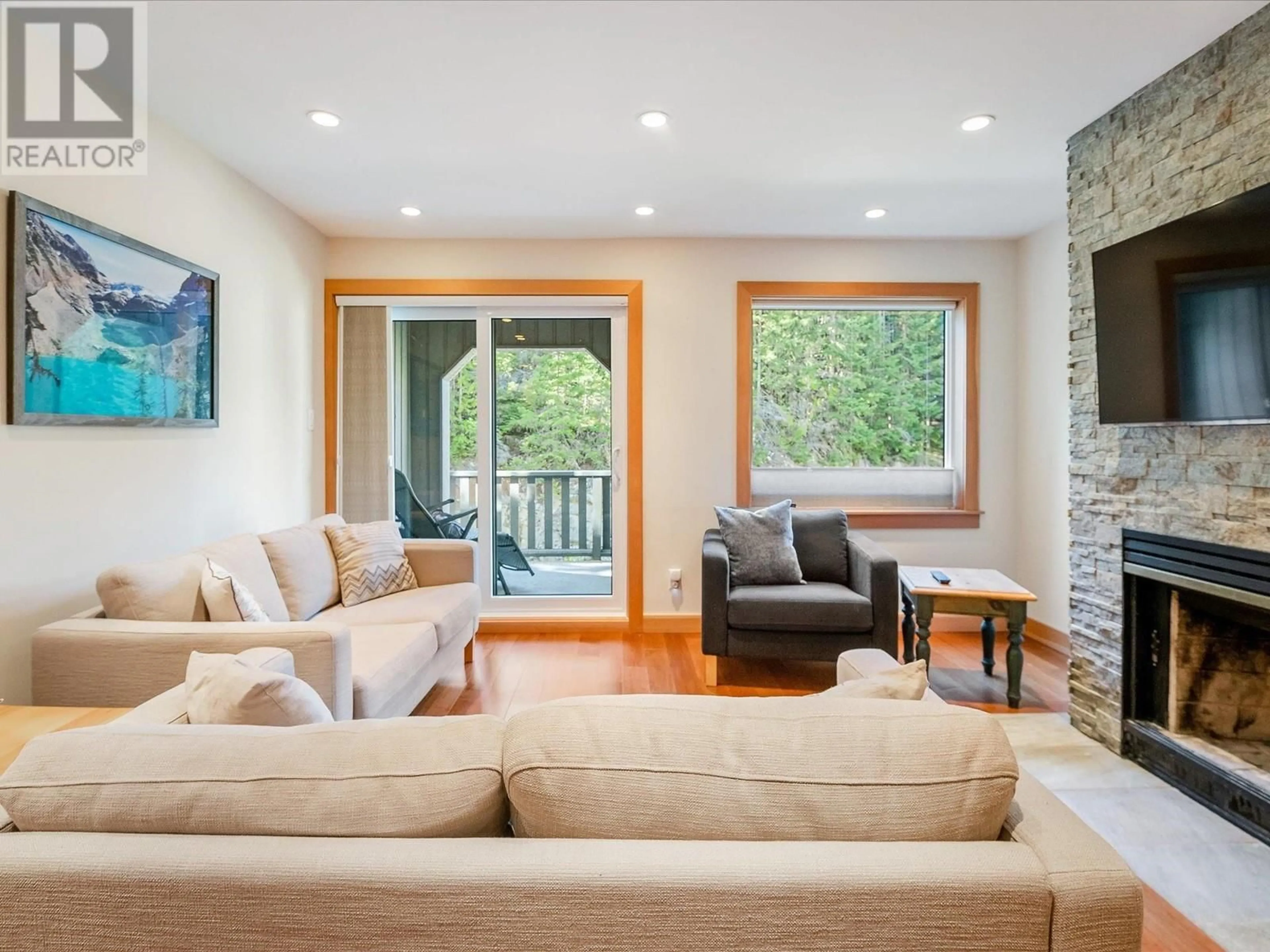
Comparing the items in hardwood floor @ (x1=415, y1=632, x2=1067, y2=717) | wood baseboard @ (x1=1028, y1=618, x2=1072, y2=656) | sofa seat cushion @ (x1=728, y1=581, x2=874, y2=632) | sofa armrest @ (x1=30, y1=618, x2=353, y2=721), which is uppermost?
sofa armrest @ (x1=30, y1=618, x2=353, y2=721)

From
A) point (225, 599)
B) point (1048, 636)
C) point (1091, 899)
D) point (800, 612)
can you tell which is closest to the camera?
point (1091, 899)

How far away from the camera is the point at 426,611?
113 inches

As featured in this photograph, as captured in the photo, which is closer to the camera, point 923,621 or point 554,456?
point 923,621

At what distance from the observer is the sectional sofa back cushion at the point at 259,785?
840mm

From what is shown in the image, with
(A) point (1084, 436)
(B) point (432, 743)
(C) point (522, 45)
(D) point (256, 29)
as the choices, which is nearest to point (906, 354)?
(A) point (1084, 436)

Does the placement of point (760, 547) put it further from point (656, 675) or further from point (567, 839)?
point (567, 839)

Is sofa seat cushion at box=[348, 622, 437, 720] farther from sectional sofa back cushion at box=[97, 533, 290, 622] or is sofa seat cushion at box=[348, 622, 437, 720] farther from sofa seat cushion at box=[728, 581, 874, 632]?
sofa seat cushion at box=[728, 581, 874, 632]

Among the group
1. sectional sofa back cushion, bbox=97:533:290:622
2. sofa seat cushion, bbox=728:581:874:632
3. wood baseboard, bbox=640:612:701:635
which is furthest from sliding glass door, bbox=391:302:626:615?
sectional sofa back cushion, bbox=97:533:290:622

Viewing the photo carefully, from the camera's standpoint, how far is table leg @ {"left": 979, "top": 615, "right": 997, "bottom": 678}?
3.44m

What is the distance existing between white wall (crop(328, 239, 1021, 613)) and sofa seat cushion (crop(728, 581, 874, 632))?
3.49ft

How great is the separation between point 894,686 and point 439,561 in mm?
2718

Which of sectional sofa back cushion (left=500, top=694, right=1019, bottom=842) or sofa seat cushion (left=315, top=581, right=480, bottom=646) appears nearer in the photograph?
sectional sofa back cushion (left=500, top=694, right=1019, bottom=842)

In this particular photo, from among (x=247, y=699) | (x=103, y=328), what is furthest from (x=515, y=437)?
(x=247, y=699)

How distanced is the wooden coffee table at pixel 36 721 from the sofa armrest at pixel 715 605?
2261mm
